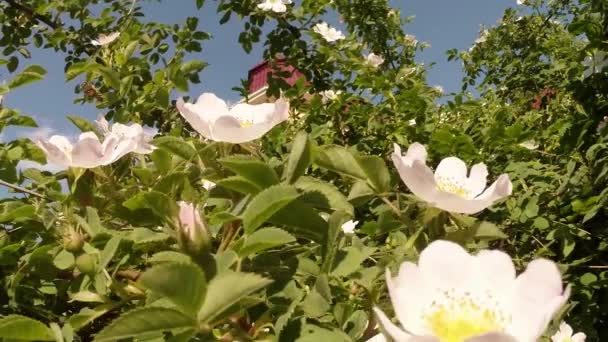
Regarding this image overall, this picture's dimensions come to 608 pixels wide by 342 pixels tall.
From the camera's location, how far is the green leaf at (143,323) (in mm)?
535

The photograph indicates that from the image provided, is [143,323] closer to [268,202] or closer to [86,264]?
[268,202]

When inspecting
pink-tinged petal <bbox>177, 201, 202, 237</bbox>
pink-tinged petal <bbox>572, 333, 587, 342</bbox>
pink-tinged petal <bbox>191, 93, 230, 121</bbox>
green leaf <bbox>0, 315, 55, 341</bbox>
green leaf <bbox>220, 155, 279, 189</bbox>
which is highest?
pink-tinged petal <bbox>191, 93, 230, 121</bbox>

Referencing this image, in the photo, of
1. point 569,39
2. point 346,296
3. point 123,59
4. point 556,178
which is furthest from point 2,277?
point 569,39

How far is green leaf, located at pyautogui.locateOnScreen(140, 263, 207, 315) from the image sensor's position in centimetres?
53

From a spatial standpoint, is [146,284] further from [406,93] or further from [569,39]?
[569,39]

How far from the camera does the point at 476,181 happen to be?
0.93m

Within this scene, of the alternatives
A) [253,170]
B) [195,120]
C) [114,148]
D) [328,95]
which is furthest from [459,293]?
[328,95]

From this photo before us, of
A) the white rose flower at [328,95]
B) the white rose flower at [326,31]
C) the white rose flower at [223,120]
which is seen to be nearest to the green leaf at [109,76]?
the white rose flower at [223,120]

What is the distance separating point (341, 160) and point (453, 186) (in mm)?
213

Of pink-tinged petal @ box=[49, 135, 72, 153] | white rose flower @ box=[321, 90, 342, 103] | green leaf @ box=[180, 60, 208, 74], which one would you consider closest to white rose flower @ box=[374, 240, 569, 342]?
pink-tinged petal @ box=[49, 135, 72, 153]

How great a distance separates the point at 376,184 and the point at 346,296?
0.15 meters

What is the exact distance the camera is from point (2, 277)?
3.34 feet

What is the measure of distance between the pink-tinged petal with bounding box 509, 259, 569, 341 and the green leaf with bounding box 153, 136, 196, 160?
1.53 ft

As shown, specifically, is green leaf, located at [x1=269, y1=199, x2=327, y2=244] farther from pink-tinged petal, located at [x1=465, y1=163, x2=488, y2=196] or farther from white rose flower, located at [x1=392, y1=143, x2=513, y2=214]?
pink-tinged petal, located at [x1=465, y1=163, x2=488, y2=196]
